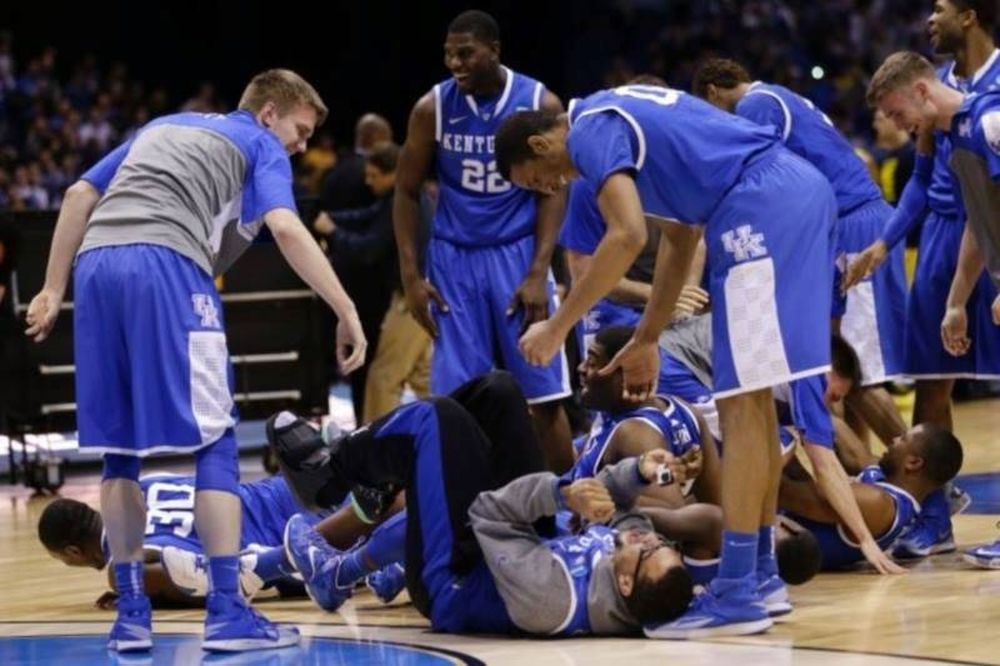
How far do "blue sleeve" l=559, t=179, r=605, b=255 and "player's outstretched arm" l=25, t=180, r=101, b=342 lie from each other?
255 cm

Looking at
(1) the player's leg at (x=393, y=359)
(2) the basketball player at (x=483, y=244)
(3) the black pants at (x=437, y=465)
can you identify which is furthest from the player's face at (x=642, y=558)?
(1) the player's leg at (x=393, y=359)

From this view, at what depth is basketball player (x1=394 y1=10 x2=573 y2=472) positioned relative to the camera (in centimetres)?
869

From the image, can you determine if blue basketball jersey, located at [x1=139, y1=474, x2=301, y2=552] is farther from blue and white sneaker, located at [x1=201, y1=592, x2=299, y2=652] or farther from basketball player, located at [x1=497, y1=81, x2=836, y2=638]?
basketball player, located at [x1=497, y1=81, x2=836, y2=638]

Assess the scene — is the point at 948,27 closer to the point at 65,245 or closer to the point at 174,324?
the point at 174,324

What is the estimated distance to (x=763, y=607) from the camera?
6.40 meters

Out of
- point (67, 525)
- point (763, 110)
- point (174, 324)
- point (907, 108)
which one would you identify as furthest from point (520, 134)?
point (67, 525)

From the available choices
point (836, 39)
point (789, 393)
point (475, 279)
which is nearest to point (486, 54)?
point (475, 279)

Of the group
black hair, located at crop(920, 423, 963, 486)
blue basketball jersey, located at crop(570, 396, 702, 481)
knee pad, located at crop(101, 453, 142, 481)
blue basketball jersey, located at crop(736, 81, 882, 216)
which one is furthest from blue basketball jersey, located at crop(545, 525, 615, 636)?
blue basketball jersey, located at crop(736, 81, 882, 216)

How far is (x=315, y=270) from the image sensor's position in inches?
253

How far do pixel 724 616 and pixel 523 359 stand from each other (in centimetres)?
250

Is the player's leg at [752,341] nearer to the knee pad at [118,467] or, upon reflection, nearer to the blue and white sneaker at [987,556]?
the blue and white sneaker at [987,556]

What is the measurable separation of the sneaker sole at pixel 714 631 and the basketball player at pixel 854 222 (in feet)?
8.76

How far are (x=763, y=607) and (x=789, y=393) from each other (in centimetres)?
168

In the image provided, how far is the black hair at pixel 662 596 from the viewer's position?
616 centimetres
